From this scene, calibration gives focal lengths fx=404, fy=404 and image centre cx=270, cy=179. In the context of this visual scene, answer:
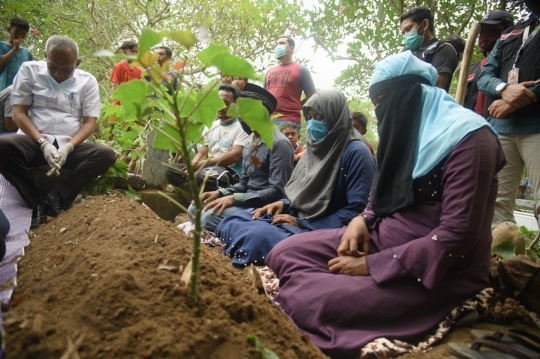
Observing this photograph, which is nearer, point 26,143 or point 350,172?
point 350,172

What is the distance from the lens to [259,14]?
796 cm

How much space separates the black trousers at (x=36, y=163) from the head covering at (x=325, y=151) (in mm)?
1955

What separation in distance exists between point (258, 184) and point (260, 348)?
108 inches

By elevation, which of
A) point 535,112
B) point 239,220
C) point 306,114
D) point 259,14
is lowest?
point 239,220

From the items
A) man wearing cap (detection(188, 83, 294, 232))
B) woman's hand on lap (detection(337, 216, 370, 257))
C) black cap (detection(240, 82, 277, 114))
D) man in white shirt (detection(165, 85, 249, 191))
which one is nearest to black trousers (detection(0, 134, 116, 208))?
man in white shirt (detection(165, 85, 249, 191))

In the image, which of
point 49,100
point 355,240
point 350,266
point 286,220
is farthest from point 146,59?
point 49,100

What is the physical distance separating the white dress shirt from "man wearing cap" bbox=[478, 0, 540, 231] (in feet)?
11.7

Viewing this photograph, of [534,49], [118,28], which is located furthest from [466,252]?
[118,28]

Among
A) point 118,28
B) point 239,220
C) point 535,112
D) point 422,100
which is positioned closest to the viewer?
point 422,100

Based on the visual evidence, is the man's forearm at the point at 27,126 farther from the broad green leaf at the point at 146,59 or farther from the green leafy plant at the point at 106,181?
the broad green leaf at the point at 146,59

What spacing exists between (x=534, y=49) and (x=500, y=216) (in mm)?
1277

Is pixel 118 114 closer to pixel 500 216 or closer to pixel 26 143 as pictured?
pixel 26 143

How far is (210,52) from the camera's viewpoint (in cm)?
117

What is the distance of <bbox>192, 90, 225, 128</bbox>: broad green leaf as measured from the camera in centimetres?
124
